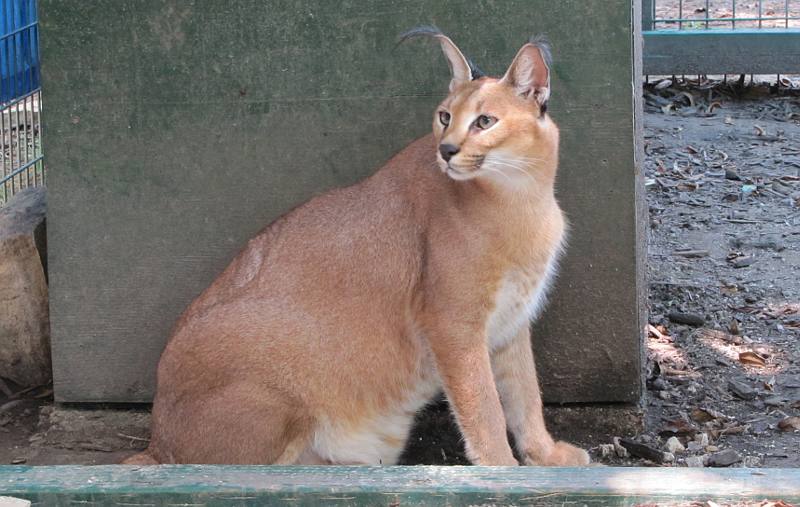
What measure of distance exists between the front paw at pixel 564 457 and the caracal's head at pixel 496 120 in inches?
50.3

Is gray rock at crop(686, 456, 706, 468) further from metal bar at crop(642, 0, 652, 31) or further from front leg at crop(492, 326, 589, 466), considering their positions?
metal bar at crop(642, 0, 652, 31)

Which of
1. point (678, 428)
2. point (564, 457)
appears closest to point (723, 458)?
point (678, 428)

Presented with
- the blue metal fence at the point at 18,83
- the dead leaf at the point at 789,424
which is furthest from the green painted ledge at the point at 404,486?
the blue metal fence at the point at 18,83

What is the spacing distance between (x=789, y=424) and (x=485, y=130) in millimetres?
2284

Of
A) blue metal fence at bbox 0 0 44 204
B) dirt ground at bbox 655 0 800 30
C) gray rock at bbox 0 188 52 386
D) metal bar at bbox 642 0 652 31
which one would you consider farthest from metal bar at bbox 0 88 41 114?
dirt ground at bbox 655 0 800 30

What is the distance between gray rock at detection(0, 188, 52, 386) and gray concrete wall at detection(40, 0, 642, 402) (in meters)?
0.32

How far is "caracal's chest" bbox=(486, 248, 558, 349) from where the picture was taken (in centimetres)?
481

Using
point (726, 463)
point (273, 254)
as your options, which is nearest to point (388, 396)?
point (273, 254)

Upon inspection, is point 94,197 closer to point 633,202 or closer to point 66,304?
point 66,304

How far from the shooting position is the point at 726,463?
5277mm

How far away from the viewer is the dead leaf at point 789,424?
563cm

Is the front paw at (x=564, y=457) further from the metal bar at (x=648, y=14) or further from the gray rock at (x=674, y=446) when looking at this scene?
the metal bar at (x=648, y=14)

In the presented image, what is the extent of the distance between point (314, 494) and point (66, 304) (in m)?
2.71

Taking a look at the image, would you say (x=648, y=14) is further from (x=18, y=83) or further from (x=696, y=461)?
(x=696, y=461)
